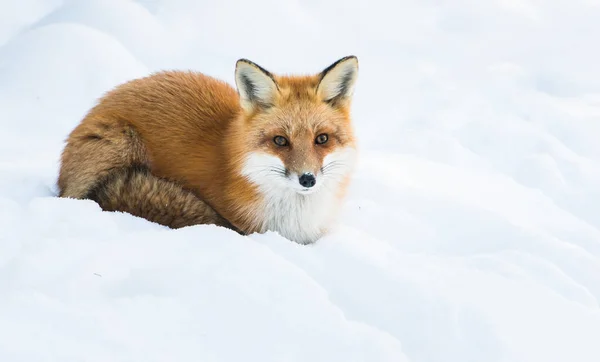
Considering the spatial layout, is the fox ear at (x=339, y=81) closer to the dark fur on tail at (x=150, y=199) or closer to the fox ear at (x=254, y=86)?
the fox ear at (x=254, y=86)

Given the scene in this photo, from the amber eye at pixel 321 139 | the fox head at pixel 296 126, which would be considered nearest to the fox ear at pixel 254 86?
the fox head at pixel 296 126

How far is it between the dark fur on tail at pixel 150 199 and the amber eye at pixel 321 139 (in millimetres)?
737

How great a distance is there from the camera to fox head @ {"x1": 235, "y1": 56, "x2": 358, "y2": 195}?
10.7 ft

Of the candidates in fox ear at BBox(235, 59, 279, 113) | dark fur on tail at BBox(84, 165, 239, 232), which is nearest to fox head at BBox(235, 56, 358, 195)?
fox ear at BBox(235, 59, 279, 113)

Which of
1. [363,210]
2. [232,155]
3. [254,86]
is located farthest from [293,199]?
[363,210]

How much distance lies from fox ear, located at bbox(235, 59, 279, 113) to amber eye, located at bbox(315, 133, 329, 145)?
1.18 ft

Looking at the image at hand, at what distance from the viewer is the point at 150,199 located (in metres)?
3.24

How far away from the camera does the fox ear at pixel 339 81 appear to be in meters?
3.39

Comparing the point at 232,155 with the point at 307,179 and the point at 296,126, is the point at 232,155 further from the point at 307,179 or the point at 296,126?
the point at 307,179

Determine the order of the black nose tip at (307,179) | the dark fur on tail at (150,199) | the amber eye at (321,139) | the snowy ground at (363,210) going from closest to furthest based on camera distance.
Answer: the snowy ground at (363,210), the black nose tip at (307,179), the dark fur on tail at (150,199), the amber eye at (321,139)

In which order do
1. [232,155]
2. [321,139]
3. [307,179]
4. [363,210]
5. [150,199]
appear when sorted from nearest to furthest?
[307,179], [150,199], [321,139], [232,155], [363,210]

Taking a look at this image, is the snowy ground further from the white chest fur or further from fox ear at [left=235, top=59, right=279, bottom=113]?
fox ear at [left=235, top=59, right=279, bottom=113]

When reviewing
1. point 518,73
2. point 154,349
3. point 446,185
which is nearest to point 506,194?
point 446,185

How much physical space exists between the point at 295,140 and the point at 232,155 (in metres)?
0.44
